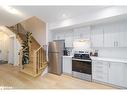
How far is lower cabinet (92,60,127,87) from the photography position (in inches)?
139

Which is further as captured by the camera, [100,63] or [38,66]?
[38,66]

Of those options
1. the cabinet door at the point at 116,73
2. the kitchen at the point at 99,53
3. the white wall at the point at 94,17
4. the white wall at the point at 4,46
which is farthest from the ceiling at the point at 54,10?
the white wall at the point at 4,46

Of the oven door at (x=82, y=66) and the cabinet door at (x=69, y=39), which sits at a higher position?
the cabinet door at (x=69, y=39)

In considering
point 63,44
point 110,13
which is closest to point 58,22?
point 63,44

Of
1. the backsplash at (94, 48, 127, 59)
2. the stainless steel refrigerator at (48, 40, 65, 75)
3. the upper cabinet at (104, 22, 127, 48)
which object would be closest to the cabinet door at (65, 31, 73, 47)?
the stainless steel refrigerator at (48, 40, 65, 75)

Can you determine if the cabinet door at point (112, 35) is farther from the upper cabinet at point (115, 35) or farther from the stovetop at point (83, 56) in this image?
the stovetop at point (83, 56)

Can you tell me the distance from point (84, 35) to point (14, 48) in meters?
5.79

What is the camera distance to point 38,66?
17.8 ft

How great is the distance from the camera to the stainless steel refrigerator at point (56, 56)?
5.49 m

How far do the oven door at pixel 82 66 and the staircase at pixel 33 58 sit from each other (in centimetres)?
158

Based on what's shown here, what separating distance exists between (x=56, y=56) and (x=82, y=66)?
138 centimetres

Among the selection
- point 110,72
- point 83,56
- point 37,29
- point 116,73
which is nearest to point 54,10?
point 83,56

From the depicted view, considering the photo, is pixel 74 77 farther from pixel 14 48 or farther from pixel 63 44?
pixel 14 48

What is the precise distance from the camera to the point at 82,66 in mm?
4715
